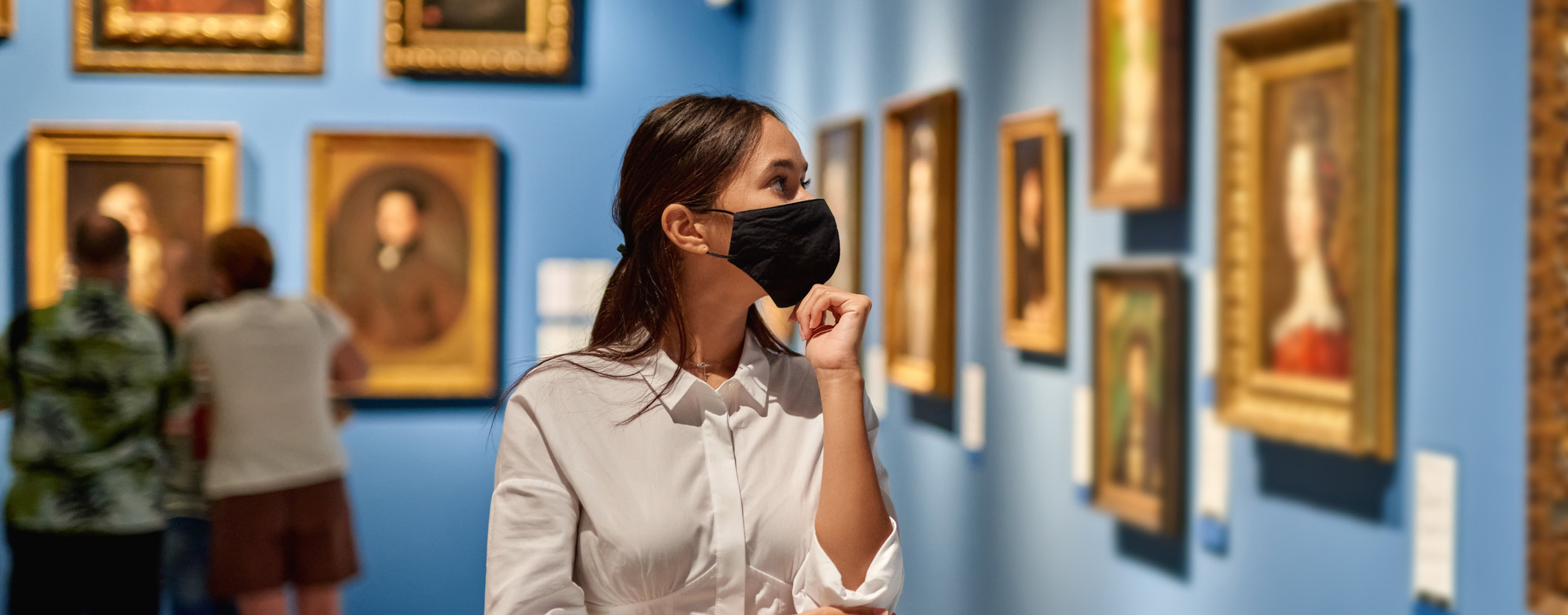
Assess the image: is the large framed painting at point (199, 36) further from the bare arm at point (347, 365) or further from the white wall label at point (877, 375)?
the white wall label at point (877, 375)

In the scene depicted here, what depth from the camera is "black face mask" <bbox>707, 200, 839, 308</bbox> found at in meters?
1.77

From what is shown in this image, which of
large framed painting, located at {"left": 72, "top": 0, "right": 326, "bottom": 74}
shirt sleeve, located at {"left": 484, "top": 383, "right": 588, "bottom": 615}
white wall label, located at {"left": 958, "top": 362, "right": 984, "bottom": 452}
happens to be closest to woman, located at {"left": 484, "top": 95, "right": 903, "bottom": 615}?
shirt sleeve, located at {"left": 484, "top": 383, "right": 588, "bottom": 615}

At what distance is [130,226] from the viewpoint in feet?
20.8

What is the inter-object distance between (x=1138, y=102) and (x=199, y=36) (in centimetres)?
513

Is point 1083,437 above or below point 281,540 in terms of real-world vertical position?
above

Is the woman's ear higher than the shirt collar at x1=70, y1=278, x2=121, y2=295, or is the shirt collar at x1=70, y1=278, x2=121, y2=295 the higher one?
the woman's ear

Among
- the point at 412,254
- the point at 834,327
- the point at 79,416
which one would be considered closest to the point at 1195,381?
the point at 834,327

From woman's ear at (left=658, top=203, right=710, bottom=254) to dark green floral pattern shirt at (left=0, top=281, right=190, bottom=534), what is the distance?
10.6ft

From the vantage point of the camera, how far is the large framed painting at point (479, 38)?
6.58m

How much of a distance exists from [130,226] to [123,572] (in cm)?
252

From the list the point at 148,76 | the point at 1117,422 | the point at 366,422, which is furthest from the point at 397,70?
the point at 1117,422

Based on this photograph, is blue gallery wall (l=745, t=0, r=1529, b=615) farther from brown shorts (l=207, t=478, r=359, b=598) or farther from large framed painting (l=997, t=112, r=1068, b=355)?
brown shorts (l=207, t=478, r=359, b=598)

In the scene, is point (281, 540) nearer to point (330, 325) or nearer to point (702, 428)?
point (330, 325)

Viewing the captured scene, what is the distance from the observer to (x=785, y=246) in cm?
181
